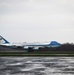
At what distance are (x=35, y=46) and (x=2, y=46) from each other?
18349 mm

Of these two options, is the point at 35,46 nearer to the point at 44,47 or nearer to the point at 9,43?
the point at 44,47

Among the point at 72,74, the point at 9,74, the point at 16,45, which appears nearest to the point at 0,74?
the point at 9,74

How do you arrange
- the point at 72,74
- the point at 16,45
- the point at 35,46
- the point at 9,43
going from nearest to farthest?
the point at 72,74 < the point at 35,46 < the point at 16,45 < the point at 9,43

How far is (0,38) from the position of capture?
88812 mm

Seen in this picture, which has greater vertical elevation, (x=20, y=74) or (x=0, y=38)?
(x=0, y=38)

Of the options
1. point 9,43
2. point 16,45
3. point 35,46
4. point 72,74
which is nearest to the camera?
point 72,74

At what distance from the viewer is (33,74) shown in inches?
603

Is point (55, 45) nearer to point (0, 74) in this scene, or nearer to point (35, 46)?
point (35, 46)

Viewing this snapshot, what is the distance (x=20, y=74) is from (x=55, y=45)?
2531 inches

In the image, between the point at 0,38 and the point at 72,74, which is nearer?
the point at 72,74

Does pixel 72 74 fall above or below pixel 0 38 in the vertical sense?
below

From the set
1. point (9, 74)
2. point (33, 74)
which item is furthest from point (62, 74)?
point (9, 74)

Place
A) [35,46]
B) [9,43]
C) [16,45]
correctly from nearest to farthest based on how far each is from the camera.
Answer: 1. [35,46]
2. [16,45]
3. [9,43]

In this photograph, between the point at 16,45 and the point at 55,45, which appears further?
the point at 16,45
